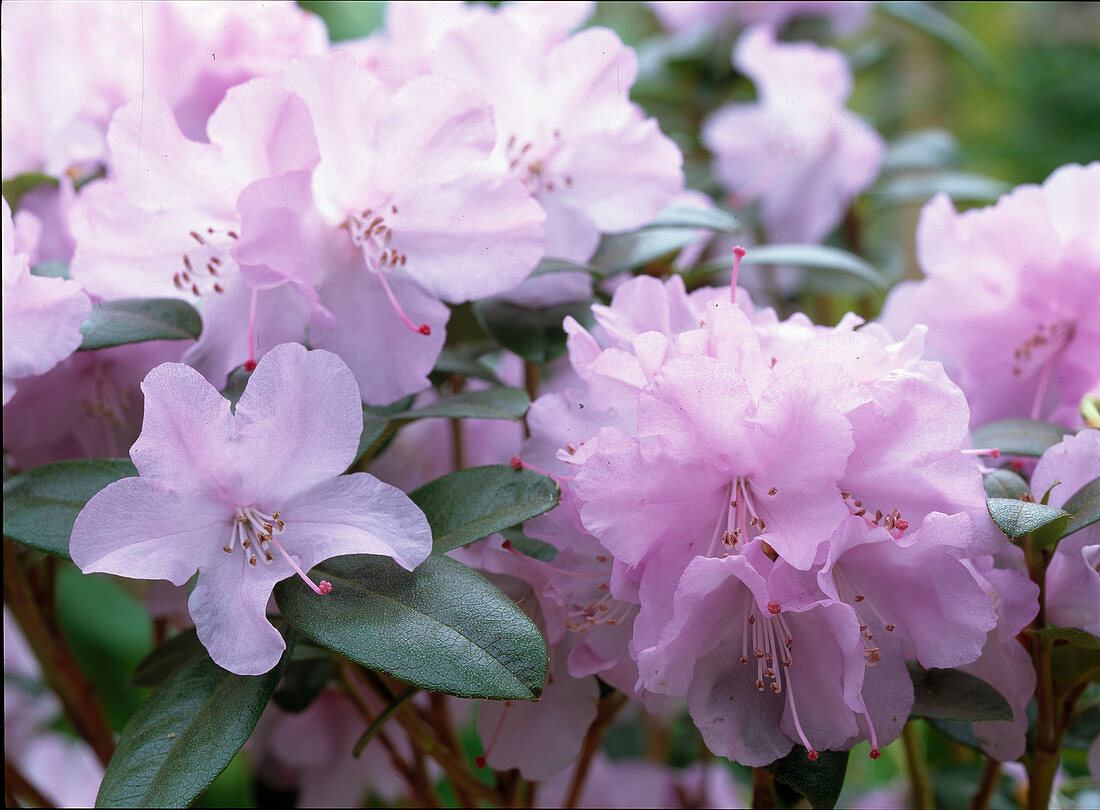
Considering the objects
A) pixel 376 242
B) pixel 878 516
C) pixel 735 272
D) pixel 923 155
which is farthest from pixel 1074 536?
pixel 923 155

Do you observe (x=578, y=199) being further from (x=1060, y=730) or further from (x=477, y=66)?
(x=1060, y=730)

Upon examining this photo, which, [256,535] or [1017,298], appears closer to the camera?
[256,535]

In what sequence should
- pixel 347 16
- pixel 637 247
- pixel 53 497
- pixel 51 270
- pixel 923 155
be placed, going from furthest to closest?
pixel 347 16
pixel 923 155
pixel 637 247
pixel 51 270
pixel 53 497

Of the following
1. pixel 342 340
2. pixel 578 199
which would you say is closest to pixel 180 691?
pixel 342 340

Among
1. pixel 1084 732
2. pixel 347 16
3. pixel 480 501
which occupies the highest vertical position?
pixel 480 501

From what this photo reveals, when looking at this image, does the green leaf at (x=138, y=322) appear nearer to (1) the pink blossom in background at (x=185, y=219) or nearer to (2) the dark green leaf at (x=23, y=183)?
(1) the pink blossom in background at (x=185, y=219)

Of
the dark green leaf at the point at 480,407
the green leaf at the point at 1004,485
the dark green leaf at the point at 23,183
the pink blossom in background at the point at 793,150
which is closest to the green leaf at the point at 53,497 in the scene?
the dark green leaf at the point at 480,407

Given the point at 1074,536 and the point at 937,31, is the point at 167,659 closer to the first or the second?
the point at 1074,536
